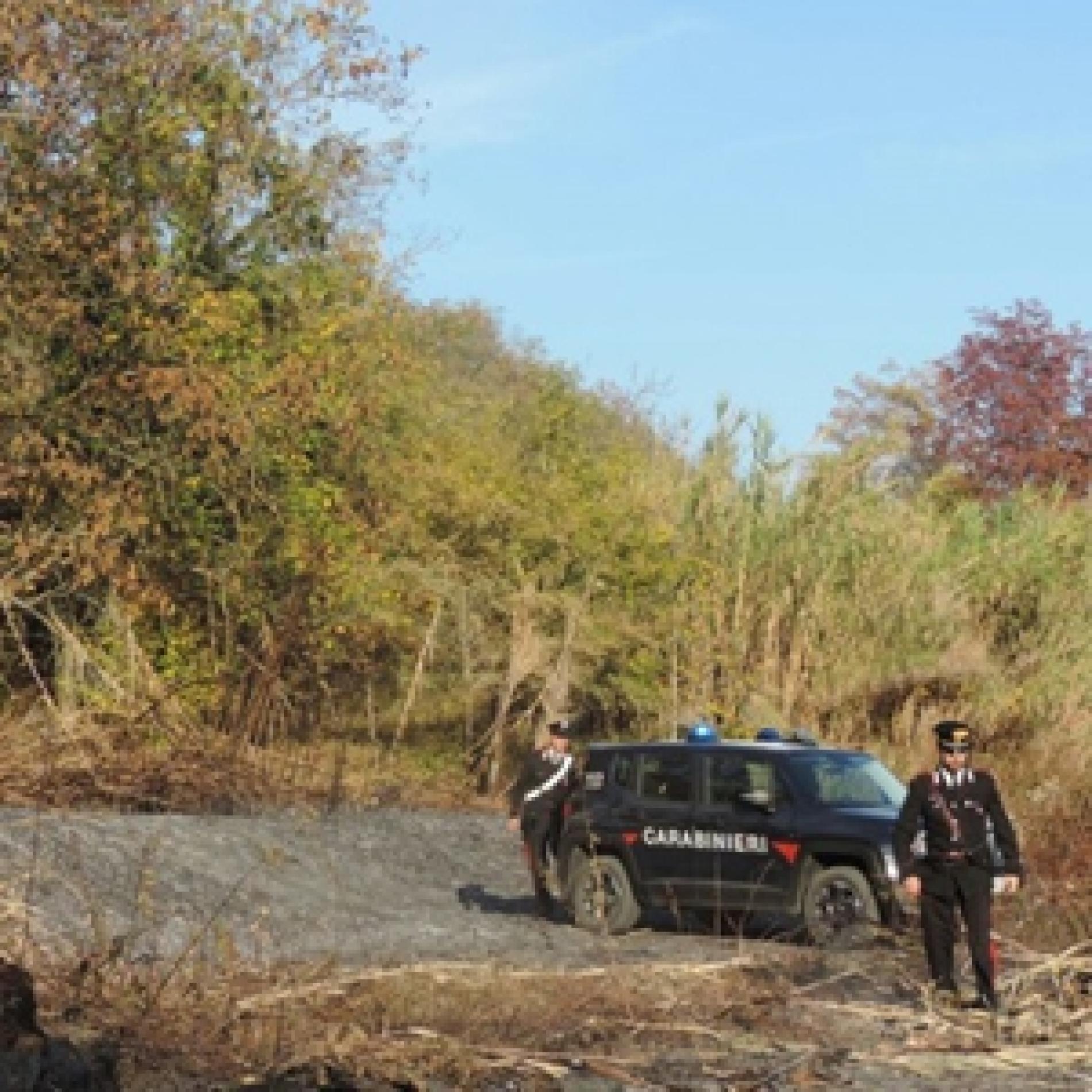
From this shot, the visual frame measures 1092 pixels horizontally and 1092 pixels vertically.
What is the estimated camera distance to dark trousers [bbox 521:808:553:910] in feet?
70.2

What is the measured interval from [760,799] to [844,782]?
816 millimetres

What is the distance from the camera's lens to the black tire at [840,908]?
62.0 ft

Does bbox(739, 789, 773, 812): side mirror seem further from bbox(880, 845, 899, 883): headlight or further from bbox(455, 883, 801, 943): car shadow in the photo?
bbox(880, 845, 899, 883): headlight

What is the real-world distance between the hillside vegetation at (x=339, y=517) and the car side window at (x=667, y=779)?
8.76 metres

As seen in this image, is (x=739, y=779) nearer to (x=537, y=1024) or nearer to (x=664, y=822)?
(x=664, y=822)

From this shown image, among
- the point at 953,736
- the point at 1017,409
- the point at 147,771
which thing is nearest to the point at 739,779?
the point at 953,736

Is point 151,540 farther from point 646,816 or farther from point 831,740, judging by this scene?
point 646,816

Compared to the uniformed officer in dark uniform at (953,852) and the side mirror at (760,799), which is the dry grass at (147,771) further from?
the uniformed officer in dark uniform at (953,852)

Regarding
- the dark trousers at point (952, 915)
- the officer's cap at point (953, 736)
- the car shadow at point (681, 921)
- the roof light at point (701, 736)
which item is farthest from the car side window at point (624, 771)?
the officer's cap at point (953, 736)

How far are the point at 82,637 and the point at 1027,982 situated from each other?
64.6 ft

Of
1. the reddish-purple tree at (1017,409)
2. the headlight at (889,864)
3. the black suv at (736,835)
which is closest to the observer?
the headlight at (889,864)

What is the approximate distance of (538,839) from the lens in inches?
A: 843

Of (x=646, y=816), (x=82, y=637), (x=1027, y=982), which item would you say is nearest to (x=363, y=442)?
(x=82, y=637)

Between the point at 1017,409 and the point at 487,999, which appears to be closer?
the point at 487,999
